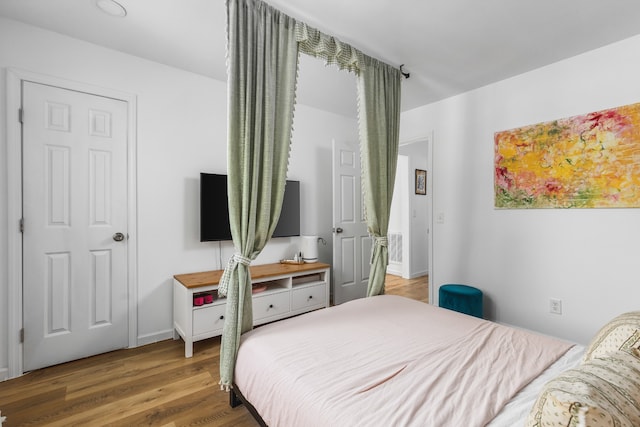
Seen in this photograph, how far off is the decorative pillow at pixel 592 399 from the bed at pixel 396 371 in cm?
1

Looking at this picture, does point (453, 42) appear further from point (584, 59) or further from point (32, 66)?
point (32, 66)

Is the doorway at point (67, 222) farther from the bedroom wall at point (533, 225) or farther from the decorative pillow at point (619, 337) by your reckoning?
the bedroom wall at point (533, 225)

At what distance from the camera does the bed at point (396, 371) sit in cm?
94

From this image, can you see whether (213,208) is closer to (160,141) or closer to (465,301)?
(160,141)

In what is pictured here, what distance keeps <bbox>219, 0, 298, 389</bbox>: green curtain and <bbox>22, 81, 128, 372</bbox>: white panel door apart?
1374 mm

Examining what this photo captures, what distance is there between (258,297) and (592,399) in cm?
244

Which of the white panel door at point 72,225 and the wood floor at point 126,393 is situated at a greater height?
the white panel door at point 72,225

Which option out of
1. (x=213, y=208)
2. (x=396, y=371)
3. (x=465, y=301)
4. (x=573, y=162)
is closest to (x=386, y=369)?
(x=396, y=371)

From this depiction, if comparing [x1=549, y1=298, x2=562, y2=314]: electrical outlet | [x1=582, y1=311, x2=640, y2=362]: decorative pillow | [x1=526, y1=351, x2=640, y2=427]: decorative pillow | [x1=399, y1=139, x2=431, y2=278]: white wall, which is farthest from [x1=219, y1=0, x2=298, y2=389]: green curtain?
[x1=399, y1=139, x2=431, y2=278]: white wall

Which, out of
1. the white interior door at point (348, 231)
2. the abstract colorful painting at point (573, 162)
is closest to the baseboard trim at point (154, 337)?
the white interior door at point (348, 231)

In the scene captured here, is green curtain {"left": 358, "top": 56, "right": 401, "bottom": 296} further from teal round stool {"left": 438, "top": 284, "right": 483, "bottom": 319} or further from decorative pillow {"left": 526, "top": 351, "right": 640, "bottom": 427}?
decorative pillow {"left": 526, "top": 351, "right": 640, "bottom": 427}

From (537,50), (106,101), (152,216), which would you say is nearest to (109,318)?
(152,216)

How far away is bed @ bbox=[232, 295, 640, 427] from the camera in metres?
0.94

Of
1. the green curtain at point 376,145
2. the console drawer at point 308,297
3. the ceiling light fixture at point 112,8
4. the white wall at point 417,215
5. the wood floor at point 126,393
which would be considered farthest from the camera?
the white wall at point 417,215
